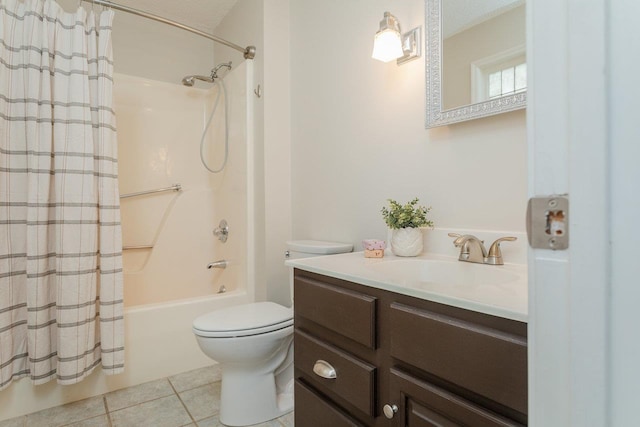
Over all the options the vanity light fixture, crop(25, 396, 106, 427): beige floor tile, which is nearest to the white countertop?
the vanity light fixture

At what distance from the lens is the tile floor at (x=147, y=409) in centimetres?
145

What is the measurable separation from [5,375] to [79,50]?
148cm

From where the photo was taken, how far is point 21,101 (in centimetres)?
146

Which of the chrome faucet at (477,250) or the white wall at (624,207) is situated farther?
the chrome faucet at (477,250)

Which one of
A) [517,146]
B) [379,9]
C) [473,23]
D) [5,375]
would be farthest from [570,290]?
[5,375]

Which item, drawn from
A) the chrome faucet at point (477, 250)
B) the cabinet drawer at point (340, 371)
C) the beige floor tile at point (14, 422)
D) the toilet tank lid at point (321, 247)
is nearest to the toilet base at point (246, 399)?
the cabinet drawer at point (340, 371)

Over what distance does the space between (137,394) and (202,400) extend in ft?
1.14

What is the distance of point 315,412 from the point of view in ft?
3.37

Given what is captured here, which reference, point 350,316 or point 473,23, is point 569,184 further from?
point 473,23

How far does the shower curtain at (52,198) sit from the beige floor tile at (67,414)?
0.16 m

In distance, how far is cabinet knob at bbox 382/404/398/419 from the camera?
765 mm

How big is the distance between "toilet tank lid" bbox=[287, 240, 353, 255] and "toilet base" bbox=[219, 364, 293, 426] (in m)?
0.59

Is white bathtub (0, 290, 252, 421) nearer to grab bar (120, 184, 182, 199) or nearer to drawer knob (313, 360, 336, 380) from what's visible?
grab bar (120, 184, 182, 199)

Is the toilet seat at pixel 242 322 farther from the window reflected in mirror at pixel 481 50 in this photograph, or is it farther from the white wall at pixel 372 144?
the window reflected in mirror at pixel 481 50
